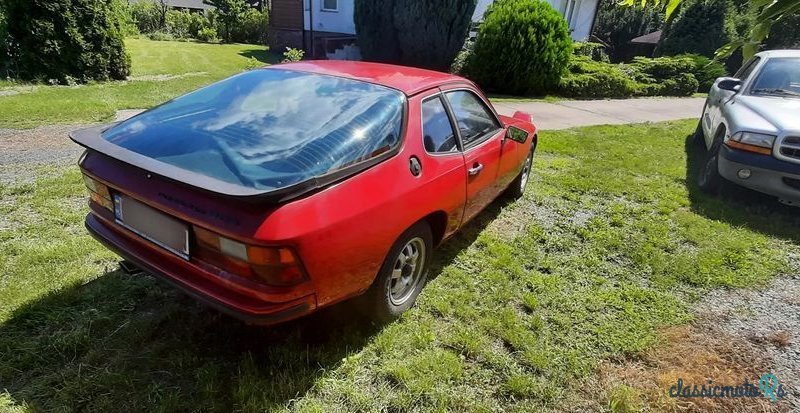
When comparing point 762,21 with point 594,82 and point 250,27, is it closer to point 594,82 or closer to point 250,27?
point 594,82

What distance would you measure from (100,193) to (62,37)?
31.7 feet

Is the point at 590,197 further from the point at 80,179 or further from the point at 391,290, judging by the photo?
the point at 80,179

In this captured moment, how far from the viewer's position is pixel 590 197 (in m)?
5.23

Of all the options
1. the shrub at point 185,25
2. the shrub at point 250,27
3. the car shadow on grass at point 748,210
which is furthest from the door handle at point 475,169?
the shrub at point 185,25

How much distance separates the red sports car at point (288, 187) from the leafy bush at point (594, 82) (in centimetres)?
1181

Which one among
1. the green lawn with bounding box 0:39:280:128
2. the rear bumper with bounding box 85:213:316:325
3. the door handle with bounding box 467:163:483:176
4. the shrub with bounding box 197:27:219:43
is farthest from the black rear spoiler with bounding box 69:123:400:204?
the shrub with bounding box 197:27:219:43

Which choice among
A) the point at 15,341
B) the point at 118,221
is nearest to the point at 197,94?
the point at 118,221

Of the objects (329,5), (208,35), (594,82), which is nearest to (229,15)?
(208,35)

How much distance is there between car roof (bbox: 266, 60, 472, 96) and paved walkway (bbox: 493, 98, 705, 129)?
630cm

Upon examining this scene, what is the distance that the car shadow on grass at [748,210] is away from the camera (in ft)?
14.9

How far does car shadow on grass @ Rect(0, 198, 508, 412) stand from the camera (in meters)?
2.15

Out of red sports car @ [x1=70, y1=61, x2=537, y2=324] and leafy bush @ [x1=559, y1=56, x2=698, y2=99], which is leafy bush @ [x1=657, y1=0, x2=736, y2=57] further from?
red sports car @ [x1=70, y1=61, x2=537, y2=324]

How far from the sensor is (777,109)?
16.6 feet

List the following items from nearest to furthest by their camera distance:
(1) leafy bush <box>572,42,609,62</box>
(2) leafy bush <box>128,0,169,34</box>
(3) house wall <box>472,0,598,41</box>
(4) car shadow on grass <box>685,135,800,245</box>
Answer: (4) car shadow on grass <box>685,135,800,245</box>, (1) leafy bush <box>572,42,609,62</box>, (3) house wall <box>472,0,598,41</box>, (2) leafy bush <box>128,0,169,34</box>
